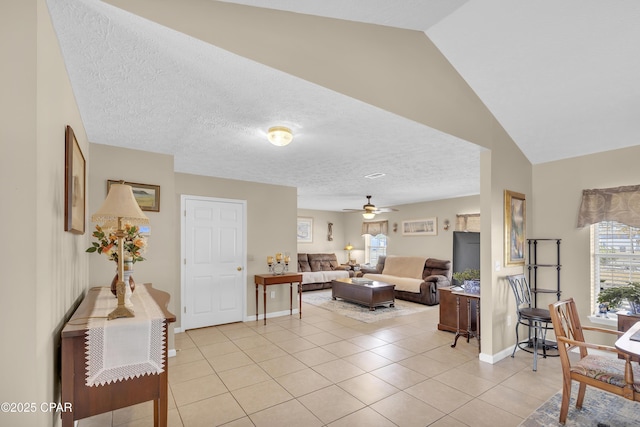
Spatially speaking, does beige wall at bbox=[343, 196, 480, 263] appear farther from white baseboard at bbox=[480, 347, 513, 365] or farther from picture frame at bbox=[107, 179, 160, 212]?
picture frame at bbox=[107, 179, 160, 212]

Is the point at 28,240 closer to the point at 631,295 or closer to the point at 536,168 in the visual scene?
the point at 631,295

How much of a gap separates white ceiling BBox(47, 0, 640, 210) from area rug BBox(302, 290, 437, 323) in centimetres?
283

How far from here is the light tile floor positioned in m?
2.42

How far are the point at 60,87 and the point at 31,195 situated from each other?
0.81 metres

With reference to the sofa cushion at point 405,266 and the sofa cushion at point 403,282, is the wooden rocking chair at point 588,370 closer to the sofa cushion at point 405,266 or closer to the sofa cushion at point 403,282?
the sofa cushion at point 403,282

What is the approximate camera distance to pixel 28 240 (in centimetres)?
121

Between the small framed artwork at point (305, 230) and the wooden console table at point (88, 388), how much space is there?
7.86 metres

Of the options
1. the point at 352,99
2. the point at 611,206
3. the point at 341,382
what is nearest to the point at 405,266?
the point at 611,206

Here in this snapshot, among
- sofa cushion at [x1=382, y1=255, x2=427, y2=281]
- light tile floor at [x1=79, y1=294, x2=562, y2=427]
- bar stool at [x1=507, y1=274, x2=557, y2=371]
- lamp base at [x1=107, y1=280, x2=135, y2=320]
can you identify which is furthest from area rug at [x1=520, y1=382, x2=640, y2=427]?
sofa cushion at [x1=382, y1=255, x2=427, y2=281]

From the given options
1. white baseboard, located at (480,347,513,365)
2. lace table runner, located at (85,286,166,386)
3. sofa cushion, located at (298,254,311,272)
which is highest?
lace table runner, located at (85,286,166,386)

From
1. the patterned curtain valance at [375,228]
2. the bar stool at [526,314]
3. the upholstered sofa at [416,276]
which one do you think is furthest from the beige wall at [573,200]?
the patterned curtain valance at [375,228]

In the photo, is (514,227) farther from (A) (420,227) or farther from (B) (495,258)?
(A) (420,227)

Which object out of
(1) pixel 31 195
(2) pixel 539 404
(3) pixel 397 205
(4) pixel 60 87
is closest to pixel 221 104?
(4) pixel 60 87

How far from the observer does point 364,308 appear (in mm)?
6199
